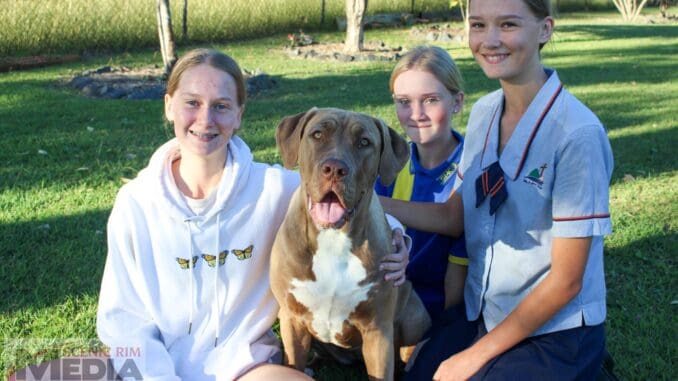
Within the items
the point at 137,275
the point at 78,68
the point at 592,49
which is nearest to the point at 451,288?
the point at 137,275

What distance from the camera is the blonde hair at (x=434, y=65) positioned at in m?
4.10

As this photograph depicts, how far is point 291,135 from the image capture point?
3334 mm

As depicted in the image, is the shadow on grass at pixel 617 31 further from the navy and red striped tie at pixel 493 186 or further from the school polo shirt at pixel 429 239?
the navy and red striped tie at pixel 493 186

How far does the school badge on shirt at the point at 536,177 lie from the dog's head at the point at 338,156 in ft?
1.94

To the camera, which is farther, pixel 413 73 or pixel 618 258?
pixel 618 258

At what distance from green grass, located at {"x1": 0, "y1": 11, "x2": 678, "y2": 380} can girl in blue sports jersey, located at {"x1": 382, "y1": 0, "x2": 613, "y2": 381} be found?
Result: 96cm

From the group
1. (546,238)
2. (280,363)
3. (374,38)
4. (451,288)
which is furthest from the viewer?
(374,38)

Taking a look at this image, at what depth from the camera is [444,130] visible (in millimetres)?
4113

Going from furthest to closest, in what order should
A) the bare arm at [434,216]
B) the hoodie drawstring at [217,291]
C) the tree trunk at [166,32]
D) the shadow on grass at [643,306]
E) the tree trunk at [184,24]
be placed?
the tree trunk at [184,24] → the tree trunk at [166,32] → the shadow on grass at [643,306] → the bare arm at [434,216] → the hoodie drawstring at [217,291]

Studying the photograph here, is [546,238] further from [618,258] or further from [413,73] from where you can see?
[618,258]

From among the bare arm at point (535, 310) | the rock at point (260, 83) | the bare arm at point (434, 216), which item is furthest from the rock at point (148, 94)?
the bare arm at point (535, 310)

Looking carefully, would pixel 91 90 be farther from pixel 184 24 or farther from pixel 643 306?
pixel 643 306

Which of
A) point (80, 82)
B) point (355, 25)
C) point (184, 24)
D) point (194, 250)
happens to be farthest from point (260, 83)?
point (194, 250)

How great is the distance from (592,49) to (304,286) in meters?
17.0
